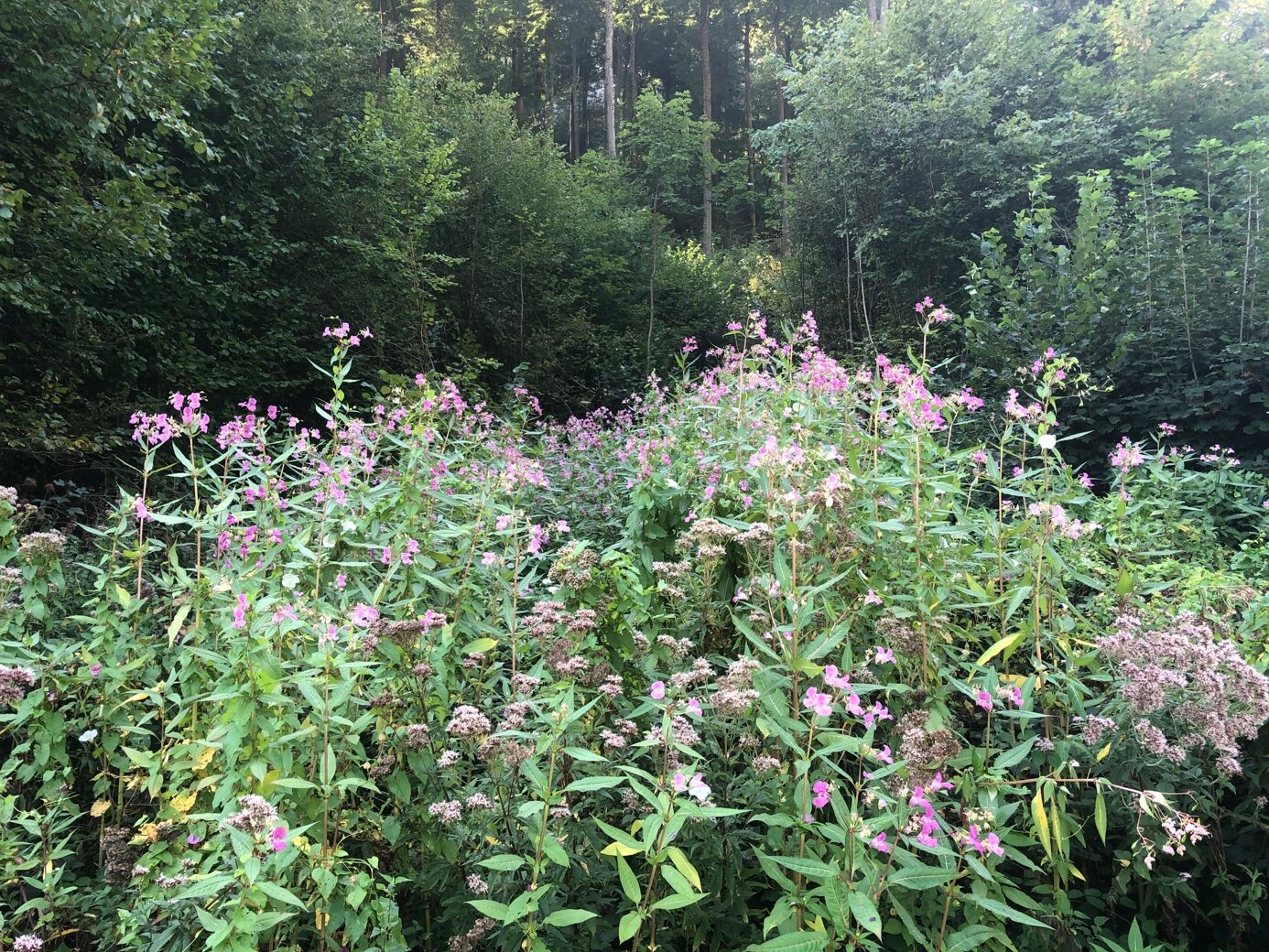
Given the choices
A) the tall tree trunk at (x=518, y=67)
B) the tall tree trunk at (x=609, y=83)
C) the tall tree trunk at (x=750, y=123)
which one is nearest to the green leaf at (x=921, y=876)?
the tall tree trunk at (x=609, y=83)

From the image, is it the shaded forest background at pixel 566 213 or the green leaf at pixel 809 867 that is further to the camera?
the shaded forest background at pixel 566 213

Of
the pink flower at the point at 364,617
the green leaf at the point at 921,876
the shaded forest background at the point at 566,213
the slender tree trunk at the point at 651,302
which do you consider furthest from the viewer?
the slender tree trunk at the point at 651,302

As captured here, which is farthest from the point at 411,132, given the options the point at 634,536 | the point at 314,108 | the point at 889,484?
the point at 889,484

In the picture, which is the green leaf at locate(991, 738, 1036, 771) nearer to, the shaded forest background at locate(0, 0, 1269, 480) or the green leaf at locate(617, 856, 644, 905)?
the green leaf at locate(617, 856, 644, 905)

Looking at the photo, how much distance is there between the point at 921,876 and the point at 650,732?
52 cm

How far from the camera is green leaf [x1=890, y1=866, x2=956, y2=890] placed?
1191 millimetres

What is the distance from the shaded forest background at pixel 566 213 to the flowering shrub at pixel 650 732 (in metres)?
3.88

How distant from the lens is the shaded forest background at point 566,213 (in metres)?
5.31

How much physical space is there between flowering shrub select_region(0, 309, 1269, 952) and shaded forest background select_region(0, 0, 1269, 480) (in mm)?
3880

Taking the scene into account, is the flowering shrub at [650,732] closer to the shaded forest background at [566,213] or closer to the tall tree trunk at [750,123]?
the shaded forest background at [566,213]

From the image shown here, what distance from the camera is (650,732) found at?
4.43 ft

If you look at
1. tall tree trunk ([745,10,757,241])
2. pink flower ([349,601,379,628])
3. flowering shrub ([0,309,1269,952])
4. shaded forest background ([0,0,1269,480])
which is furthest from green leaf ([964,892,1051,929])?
tall tree trunk ([745,10,757,241])

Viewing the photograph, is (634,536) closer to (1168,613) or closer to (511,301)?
(1168,613)

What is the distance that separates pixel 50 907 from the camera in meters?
1.66
